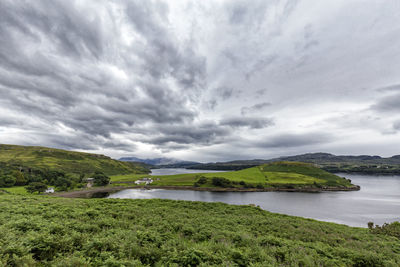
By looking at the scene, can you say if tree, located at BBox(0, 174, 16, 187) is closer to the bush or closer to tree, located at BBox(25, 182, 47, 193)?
tree, located at BBox(25, 182, 47, 193)

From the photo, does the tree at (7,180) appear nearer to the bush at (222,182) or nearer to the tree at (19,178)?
the tree at (19,178)

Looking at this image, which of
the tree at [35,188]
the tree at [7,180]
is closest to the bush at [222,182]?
the tree at [35,188]

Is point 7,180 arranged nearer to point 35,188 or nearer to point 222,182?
point 35,188

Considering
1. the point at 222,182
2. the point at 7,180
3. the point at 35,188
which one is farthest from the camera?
the point at 222,182

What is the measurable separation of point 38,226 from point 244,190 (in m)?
100.0

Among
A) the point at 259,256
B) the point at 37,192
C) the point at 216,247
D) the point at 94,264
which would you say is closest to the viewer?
the point at 94,264

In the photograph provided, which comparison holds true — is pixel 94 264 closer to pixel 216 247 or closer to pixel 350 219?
pixel 216 247

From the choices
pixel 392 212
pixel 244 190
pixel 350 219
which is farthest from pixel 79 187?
pixel 392 212

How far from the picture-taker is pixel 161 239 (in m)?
8.94

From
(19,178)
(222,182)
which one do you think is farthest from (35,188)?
(222,182)

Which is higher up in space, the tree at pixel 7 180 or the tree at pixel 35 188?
the tree at pixel 7 180

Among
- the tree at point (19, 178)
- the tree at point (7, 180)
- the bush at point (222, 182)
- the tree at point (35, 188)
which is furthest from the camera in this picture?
the bush at point (222, 182)

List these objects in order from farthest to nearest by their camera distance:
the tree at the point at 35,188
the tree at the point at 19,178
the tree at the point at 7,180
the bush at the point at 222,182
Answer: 1. the bush at the point at 222,182
2. the tree at the point at 19,178
3. the tree at the point at 7,180
4. the tree at the point at 35,188

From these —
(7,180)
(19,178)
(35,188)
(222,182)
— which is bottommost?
(222,182)
